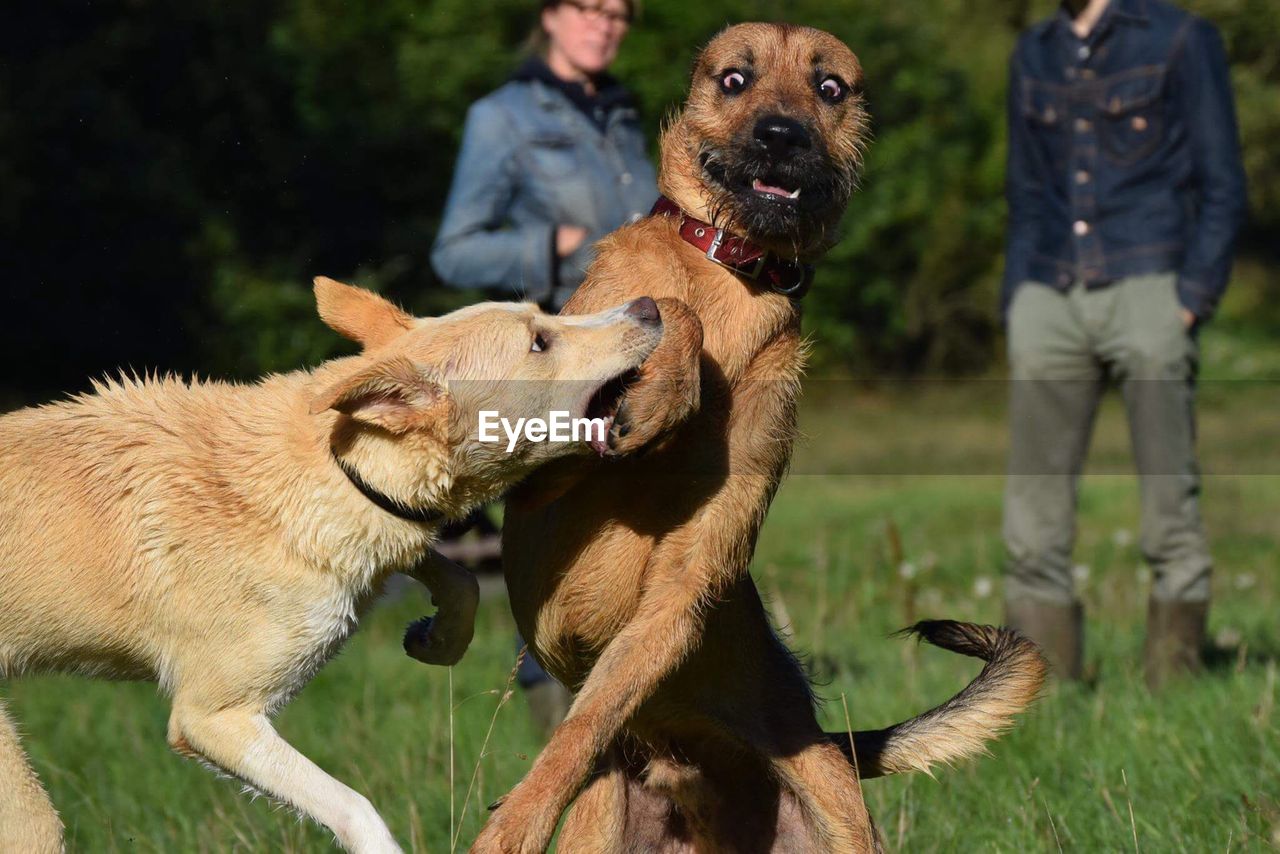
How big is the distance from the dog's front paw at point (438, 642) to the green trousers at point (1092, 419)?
4057 millimetres

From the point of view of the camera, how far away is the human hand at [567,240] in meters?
6.17

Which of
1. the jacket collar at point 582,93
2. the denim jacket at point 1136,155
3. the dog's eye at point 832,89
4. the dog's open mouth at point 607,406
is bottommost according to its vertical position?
the denim jacket at point 1136,155

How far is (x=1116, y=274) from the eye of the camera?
727cm

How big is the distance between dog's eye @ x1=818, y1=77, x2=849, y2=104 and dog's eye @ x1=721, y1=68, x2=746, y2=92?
0.23 m

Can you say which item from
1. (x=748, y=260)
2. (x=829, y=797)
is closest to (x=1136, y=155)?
(x=748, y=260)

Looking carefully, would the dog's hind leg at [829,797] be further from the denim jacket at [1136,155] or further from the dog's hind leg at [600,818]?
the denim jacket at [1136,155]

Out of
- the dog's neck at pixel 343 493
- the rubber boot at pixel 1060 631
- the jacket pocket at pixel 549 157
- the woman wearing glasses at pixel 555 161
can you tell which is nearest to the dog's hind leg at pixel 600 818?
the dog's neck at pixel 343 493

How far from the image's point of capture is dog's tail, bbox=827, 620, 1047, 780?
4703 millimetres

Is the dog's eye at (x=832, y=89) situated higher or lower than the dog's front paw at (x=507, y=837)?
higher

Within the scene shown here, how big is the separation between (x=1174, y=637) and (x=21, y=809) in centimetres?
520

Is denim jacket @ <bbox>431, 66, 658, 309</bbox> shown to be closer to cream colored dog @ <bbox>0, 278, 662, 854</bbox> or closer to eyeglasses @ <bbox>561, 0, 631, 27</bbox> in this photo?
eyeglasses @ <bbox>561, 0, 631, 27</bbox>

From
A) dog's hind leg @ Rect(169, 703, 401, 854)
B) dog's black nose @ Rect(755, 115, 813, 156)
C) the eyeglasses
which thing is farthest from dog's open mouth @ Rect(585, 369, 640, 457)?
the eyeglasses

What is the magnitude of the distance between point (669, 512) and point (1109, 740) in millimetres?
2553

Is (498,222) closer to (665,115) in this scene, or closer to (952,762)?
(665,115)
